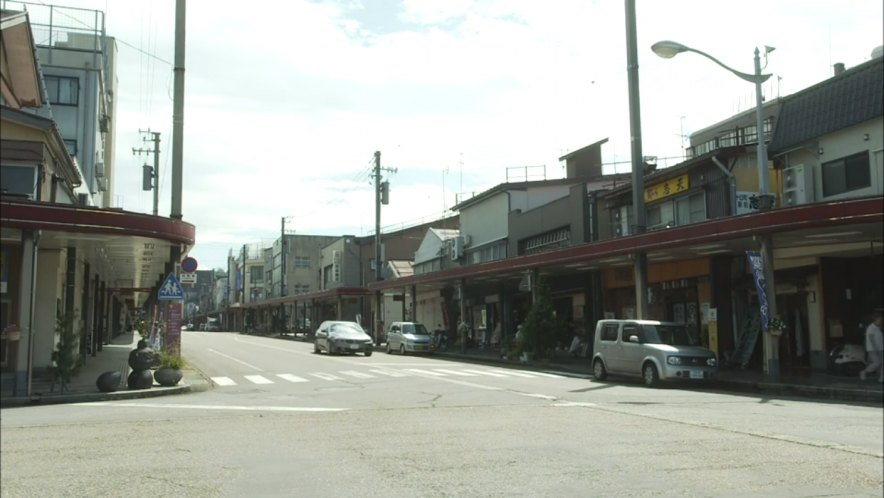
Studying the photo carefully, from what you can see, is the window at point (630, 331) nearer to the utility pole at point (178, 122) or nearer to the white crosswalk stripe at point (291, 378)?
the white crosswalk stripe at point (291, 378)

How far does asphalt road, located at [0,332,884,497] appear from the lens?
686cm

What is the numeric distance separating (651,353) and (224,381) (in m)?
12.0

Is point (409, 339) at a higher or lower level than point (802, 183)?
lower

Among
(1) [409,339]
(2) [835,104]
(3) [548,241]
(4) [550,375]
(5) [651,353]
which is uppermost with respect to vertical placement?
(3) [548,241]

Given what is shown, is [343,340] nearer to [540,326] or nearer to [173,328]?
[540,326]

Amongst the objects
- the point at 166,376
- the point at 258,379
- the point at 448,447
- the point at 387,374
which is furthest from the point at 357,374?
the point at 448,447

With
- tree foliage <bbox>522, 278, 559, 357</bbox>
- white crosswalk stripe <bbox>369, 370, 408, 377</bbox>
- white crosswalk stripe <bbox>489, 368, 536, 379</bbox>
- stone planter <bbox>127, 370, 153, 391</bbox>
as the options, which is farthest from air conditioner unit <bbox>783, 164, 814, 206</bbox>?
tree foliage <bbox>522, 278, 559, 357</bbox>

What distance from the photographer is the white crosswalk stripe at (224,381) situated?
1997 cm

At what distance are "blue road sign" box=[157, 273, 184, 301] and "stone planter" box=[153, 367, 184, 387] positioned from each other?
2.18 m

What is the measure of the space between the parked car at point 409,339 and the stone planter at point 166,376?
2032 centimetres

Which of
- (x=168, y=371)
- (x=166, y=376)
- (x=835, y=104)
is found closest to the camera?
(x=835, y=104)

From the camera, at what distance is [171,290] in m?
19.6

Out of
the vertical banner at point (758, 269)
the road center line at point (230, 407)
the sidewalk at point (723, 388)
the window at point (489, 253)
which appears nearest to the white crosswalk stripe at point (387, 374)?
the sidewalk at point (723, 388)

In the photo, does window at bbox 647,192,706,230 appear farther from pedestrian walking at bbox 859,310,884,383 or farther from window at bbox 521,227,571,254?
pedestrian walking at bbox 859,310,884,383
